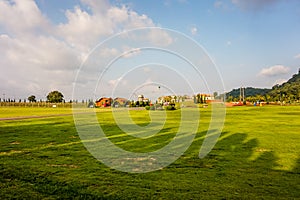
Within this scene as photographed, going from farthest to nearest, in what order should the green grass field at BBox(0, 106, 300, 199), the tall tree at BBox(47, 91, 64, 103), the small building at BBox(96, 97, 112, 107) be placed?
the tall tree at BBox(47, 91, 64, 103) < the small building at BBox(96, 97, 112, 107) < the green grass field at BBox(0, 106, 300, 199)

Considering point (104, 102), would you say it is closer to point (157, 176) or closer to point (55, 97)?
point (55, 97)

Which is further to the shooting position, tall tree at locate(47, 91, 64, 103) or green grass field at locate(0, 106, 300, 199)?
tall tree at locate(47, 91, 64, 103)

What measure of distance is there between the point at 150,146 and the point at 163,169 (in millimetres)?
3851

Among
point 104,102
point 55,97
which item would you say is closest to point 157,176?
point 104,102

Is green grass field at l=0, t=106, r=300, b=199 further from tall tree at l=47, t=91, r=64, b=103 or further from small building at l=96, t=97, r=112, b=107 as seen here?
tall tree at l=47, t=91, r=64, b=103

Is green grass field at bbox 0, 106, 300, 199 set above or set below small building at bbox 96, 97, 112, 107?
below

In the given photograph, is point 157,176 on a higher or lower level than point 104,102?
lower

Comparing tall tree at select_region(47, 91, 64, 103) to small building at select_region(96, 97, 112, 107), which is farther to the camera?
tall tree at select_region(47, 91, 64, 103)

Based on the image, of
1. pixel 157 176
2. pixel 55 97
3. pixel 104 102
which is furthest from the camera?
pixel 55 97

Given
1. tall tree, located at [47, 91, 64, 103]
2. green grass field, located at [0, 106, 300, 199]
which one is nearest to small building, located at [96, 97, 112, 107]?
tall tree, located at [47, 91, 64, 103]

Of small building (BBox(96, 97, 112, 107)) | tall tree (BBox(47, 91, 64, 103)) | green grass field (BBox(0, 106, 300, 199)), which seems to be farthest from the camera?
tall tree (BBox(47, 91, 64, 103))

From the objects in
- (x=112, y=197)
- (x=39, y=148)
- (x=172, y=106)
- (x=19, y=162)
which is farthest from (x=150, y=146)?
(x=172, y=106)

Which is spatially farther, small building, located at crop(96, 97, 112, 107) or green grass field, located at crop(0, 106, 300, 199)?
small building, located at crop(96, 97, 112, 107)

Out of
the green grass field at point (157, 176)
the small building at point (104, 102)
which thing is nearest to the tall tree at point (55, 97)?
the small building at point (104, 102)
